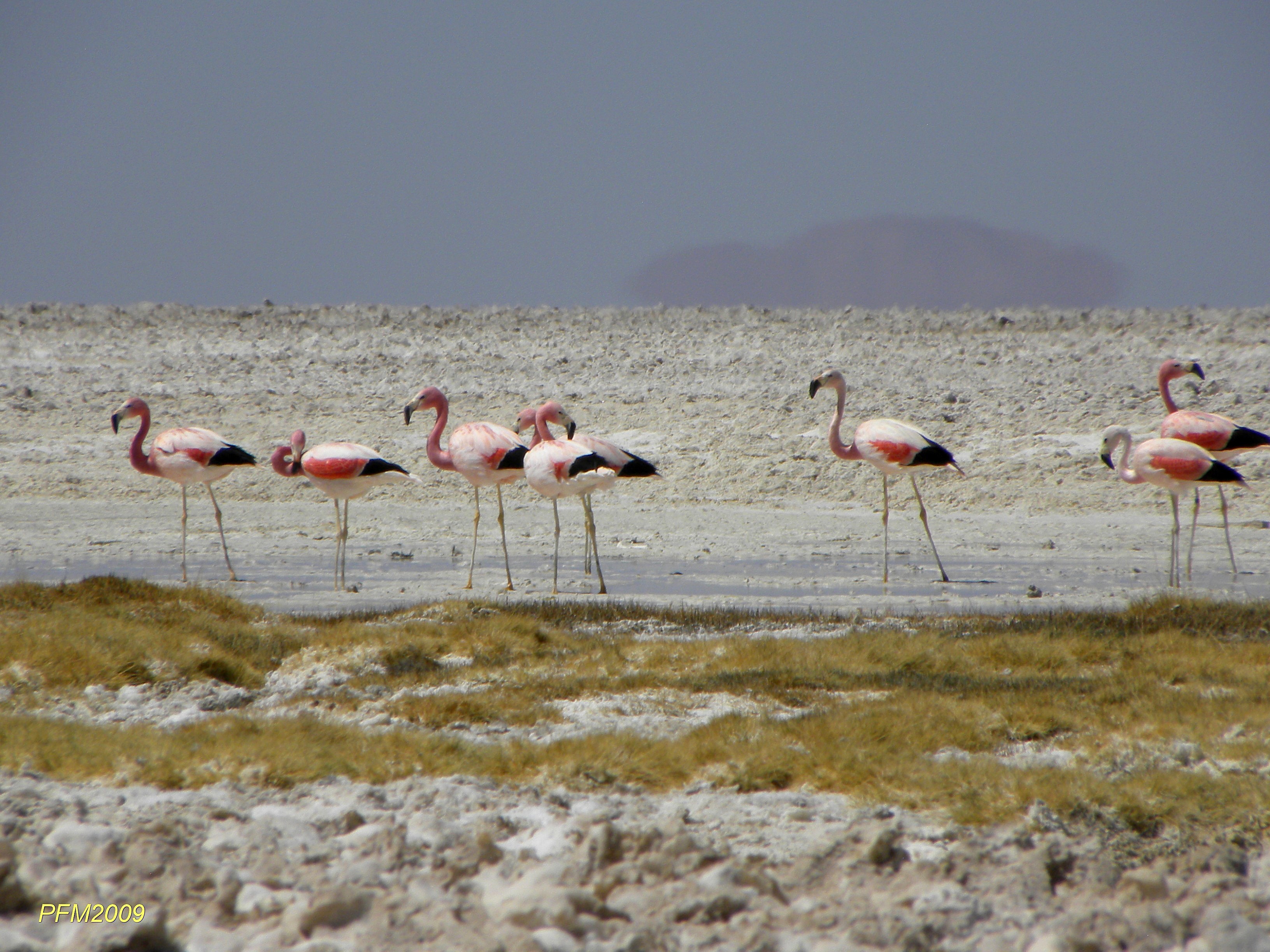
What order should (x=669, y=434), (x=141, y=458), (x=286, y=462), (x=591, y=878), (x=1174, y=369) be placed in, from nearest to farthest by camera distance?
(x=591, y=878)
(x=141, y=458)
(x=286, y=462)
(x=1174, y=369)
(x=669, y=434)

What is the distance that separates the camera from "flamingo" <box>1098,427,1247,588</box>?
13562 millimetres

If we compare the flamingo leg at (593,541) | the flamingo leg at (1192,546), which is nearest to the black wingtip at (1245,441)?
the flamingo leg at (1192,546)

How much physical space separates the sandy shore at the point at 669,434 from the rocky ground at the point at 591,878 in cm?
671

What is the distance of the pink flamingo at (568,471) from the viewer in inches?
511

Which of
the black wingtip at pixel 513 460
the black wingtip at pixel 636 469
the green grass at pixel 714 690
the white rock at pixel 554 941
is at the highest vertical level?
the black wingtip at pixel 513 460

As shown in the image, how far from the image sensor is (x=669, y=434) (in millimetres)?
26891

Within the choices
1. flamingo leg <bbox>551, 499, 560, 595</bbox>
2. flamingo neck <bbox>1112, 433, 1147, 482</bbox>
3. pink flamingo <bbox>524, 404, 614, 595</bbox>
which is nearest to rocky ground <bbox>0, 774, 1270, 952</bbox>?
flamingo leg <bbox>551, 499, 560, 595</bbox>

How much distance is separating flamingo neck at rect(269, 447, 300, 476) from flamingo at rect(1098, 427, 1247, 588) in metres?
10.8

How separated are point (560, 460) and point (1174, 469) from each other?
24.3 feet

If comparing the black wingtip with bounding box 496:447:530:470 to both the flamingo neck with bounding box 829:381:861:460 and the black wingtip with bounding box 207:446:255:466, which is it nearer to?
the black wingtip with bounding box 207:446:255:466

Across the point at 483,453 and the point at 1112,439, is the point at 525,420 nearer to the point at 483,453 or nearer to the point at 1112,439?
the point at 483,453

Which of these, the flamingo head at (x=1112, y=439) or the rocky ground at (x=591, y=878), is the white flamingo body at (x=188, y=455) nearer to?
the rocky ground at (x=591, y=878)

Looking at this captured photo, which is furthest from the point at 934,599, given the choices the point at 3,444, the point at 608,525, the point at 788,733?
the point at 3,444

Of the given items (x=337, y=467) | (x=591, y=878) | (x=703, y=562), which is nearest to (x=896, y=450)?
(x=703, y=562)
